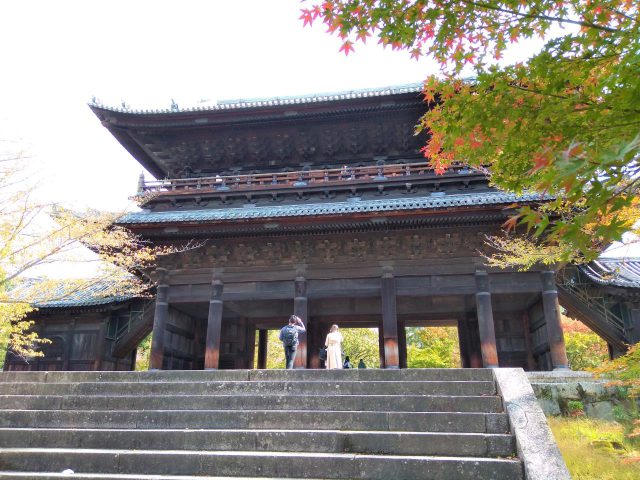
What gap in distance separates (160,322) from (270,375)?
727cm

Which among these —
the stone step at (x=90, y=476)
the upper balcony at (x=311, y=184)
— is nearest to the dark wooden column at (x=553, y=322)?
the upper balcony at (x=311, y=184)

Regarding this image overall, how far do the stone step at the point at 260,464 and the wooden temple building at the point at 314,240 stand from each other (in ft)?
23.8

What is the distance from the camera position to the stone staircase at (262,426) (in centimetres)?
488

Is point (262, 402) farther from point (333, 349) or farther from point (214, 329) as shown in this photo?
point (214, 329)

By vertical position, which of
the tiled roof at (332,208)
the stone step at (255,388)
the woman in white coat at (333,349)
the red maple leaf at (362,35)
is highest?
the tiled roof at (332,208)

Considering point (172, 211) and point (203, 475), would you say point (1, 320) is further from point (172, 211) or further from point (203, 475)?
point (203, 475)

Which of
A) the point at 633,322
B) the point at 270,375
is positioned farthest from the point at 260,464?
the point at 633,322

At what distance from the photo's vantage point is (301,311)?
1284cm

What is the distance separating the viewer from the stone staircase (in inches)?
192

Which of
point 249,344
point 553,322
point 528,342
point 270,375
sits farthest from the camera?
point 249,344

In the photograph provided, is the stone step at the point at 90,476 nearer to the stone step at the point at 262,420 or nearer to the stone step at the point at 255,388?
the stone step at the point at 262,420

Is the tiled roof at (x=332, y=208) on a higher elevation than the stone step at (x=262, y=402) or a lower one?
higher

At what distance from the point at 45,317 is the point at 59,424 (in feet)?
40.0

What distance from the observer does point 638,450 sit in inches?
251
